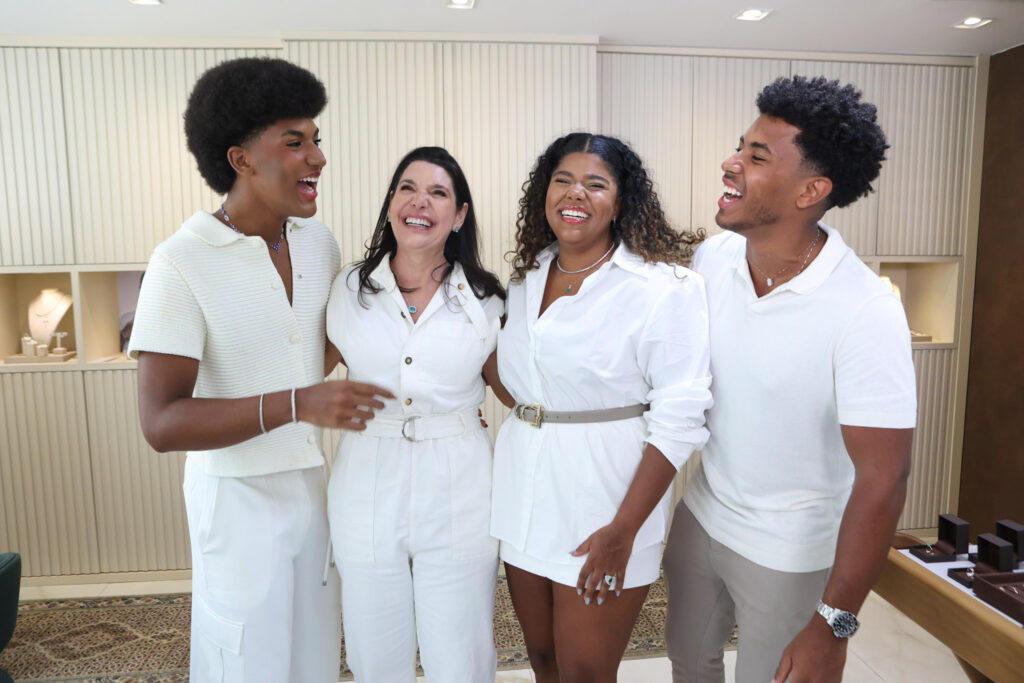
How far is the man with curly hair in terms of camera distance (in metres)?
1.34

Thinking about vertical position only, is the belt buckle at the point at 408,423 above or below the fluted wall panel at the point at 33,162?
below

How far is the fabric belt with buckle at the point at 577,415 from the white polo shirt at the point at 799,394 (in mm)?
166

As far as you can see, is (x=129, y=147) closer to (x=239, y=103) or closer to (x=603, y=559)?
(x=239, y=103)

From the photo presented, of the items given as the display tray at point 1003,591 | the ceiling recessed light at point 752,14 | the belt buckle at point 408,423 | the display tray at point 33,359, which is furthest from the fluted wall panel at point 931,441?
the display tray at point 33,359

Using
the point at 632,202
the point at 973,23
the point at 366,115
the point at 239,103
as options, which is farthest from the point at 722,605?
the point at 973,23

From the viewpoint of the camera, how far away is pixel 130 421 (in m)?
3.63

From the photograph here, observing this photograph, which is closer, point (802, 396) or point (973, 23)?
point (802, 396)

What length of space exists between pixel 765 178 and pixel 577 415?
639mm

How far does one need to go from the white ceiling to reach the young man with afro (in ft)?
5.80

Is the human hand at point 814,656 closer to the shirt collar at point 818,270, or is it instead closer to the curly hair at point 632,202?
the shirt collar at point 818,270

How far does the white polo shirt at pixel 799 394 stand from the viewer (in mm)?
1331

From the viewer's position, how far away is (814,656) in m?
1.35

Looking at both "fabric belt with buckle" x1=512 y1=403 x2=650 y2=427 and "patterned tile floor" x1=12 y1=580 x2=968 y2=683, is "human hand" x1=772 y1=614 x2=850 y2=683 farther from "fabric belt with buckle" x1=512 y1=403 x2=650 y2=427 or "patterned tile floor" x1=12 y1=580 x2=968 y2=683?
"patterned tile floor" x1=12 y1=580 x2=968 y2=683

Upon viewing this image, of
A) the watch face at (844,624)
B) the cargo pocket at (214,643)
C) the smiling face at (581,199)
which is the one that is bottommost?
the cargo pocket at (214,643)
